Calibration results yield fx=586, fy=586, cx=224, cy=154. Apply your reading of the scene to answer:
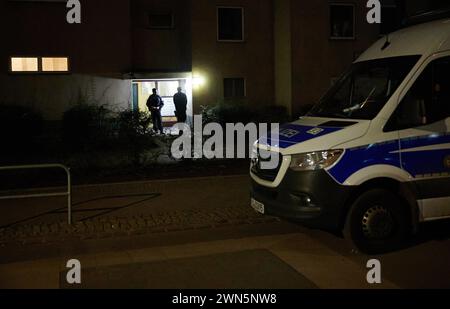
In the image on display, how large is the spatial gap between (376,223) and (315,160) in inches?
42.0

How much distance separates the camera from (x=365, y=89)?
756 cm

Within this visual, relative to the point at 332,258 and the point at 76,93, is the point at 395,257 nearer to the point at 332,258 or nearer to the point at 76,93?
the point at 332,258

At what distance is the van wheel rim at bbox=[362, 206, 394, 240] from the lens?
6809 millimetres

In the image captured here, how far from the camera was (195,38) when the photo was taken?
22.4 m

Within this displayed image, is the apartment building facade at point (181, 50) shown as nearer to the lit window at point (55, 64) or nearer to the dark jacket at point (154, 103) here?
the lit window at point (55, 64)

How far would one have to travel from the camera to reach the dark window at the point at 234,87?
23.2 meters

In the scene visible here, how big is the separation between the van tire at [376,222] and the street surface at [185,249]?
0.58ft

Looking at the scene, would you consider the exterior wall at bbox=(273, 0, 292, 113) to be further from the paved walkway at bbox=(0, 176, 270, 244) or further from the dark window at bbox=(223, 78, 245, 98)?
the paved walkway at bbox=(0, 176, 270, 244)

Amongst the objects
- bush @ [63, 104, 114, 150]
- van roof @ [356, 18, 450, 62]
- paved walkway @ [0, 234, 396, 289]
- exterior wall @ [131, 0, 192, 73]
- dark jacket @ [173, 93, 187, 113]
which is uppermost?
exterior wall @ [131, 0, 192, 73]

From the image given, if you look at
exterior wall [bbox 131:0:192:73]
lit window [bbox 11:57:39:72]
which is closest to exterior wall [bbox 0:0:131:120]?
lit window [bbox 11:57:39:72]

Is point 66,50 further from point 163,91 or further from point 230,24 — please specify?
point 230,24

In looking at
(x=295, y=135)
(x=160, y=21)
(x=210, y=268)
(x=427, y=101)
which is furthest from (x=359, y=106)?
(x=160, y=21)

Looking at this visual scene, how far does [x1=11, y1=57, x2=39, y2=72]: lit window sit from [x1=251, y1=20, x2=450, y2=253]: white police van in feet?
54.5

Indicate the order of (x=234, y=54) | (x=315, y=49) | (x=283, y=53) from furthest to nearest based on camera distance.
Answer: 1. (x=234, y=54)
2. (x=283, y=53)
3. (x=315, y=49)
